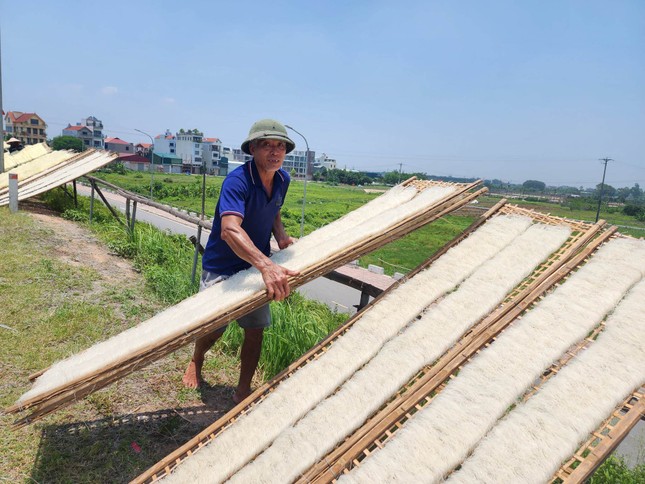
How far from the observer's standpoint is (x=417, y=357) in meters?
2.01

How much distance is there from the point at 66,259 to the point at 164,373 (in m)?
3.68

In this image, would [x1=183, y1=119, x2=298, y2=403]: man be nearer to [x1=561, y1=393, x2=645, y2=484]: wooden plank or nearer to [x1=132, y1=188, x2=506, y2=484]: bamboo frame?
[x1=132, y1=188, x2=506, y2=484]: bamboo frame

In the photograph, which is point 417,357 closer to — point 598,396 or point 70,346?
point 598,396

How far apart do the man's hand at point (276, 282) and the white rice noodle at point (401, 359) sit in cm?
55

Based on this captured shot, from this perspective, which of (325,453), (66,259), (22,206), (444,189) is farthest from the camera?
(22,206)

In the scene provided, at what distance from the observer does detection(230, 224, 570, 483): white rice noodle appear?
5.66 feet

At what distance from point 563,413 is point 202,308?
1.69 metres

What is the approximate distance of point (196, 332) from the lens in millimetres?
1910

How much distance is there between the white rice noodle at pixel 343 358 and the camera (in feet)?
5.98

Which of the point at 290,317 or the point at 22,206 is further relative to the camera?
the point at 22,206

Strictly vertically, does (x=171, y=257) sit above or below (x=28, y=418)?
below

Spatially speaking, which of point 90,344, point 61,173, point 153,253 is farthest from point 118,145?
point 90,344

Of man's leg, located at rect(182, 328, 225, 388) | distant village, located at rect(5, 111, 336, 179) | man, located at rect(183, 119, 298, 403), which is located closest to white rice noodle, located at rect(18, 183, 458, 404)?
man, located at rect(183, 119, 298, 403)

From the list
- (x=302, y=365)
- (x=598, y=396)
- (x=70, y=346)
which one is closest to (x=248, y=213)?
(x=302, y=365)
